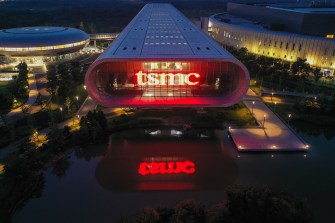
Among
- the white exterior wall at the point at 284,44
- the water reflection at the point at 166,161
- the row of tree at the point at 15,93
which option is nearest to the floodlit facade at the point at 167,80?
the water reflection at the point at 166,161

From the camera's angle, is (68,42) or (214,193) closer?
(214,193)

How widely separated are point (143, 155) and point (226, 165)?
32.4ft

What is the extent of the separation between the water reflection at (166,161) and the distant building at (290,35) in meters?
36.4

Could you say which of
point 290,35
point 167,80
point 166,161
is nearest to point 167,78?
point 167,80

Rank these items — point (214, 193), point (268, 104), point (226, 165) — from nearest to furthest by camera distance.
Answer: point (214, 193) → point (226, 165) → point (268, 104)

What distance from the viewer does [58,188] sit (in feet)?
95.3

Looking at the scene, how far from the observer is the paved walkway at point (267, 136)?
35369mm

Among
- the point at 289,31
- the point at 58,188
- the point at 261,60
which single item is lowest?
the point at 58,188

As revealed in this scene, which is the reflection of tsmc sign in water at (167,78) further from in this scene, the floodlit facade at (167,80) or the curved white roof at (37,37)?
the curved white roof at (37,37)

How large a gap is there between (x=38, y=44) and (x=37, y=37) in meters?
2.93

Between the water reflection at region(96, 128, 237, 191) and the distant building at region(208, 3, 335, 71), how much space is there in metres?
36.4

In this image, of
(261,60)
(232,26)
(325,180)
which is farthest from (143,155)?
(232,26)

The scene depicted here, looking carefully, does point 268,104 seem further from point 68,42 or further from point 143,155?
point 68,42

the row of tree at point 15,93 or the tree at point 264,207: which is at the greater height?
the tree at point 264,207
